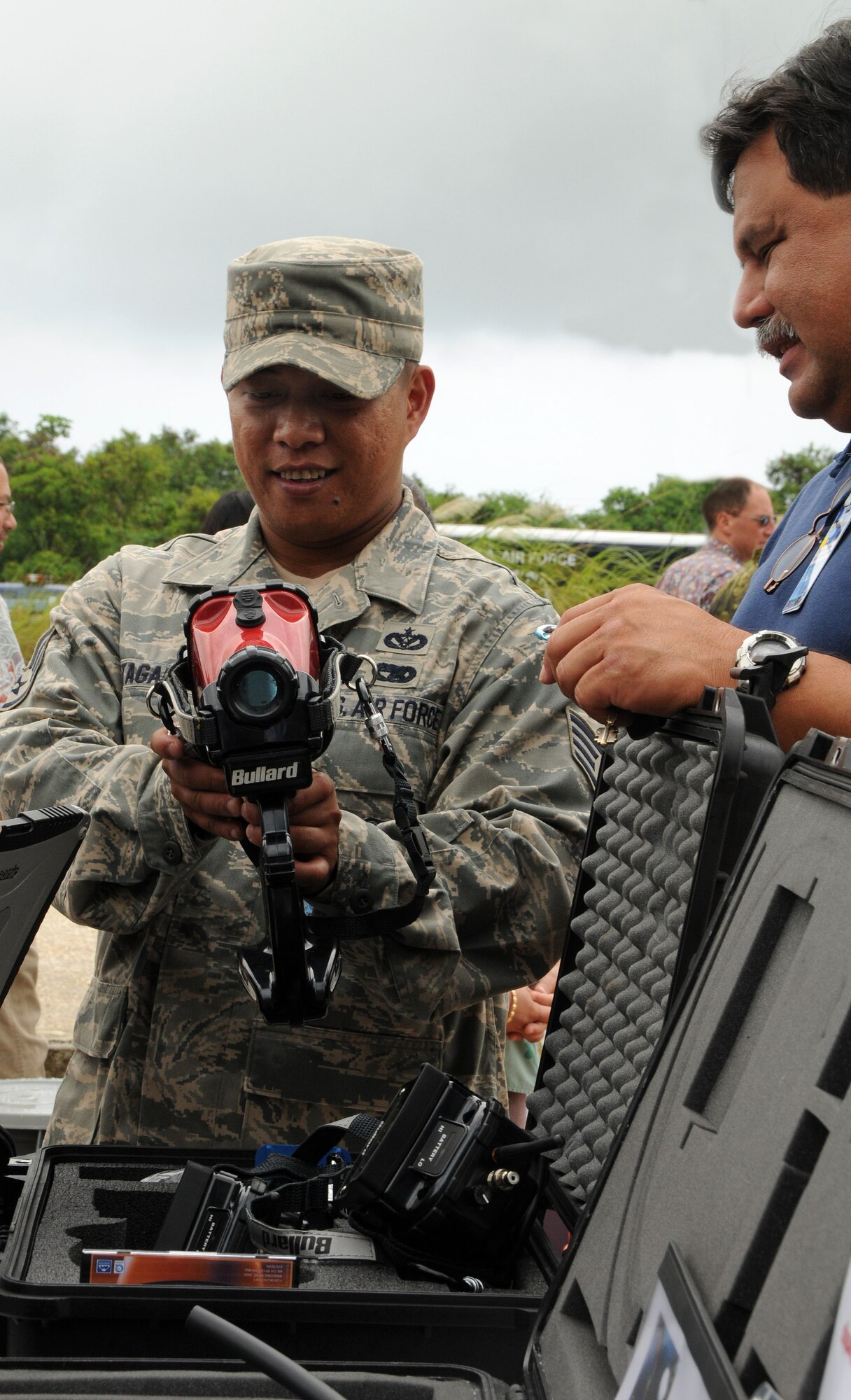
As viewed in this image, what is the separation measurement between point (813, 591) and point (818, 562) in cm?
7

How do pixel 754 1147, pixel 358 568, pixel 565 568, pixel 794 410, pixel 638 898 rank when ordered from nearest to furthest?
pixel 754 1147, pixel 638 898, pixel 794 410, pixel 358 568, pixel 565 568

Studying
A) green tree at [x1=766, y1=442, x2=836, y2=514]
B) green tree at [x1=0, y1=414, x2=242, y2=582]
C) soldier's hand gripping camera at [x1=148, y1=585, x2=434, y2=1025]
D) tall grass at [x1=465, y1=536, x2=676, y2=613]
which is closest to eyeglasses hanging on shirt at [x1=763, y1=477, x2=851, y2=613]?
soldier's hand gripping camera at [x1=148, y1=585, x2=434, y2=1025]

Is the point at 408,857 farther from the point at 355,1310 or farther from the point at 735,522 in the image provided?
the point at 735,522

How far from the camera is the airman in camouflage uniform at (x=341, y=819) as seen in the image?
6.21ft

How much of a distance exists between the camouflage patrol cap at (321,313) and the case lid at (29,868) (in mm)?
926

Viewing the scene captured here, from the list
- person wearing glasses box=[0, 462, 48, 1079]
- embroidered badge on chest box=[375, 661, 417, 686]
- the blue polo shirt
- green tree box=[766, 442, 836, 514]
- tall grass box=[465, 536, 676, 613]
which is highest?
green tree box=[766, 442, 836, 514]

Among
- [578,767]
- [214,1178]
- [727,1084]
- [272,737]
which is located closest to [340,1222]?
[214,1178]

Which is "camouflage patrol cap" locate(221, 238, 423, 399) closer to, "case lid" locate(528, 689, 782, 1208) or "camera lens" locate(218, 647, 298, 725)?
"camera lens" locate(218, 647, 298, 725)

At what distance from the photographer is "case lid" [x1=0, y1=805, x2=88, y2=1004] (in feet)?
4.51

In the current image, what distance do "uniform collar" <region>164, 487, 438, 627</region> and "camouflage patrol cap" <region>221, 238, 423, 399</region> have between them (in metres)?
0.28

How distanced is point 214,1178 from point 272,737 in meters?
0.50

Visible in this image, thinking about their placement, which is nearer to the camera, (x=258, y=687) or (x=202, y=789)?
(x=258, y=687)

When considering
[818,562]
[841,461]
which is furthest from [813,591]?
[841,461]

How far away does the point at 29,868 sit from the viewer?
1417mm
